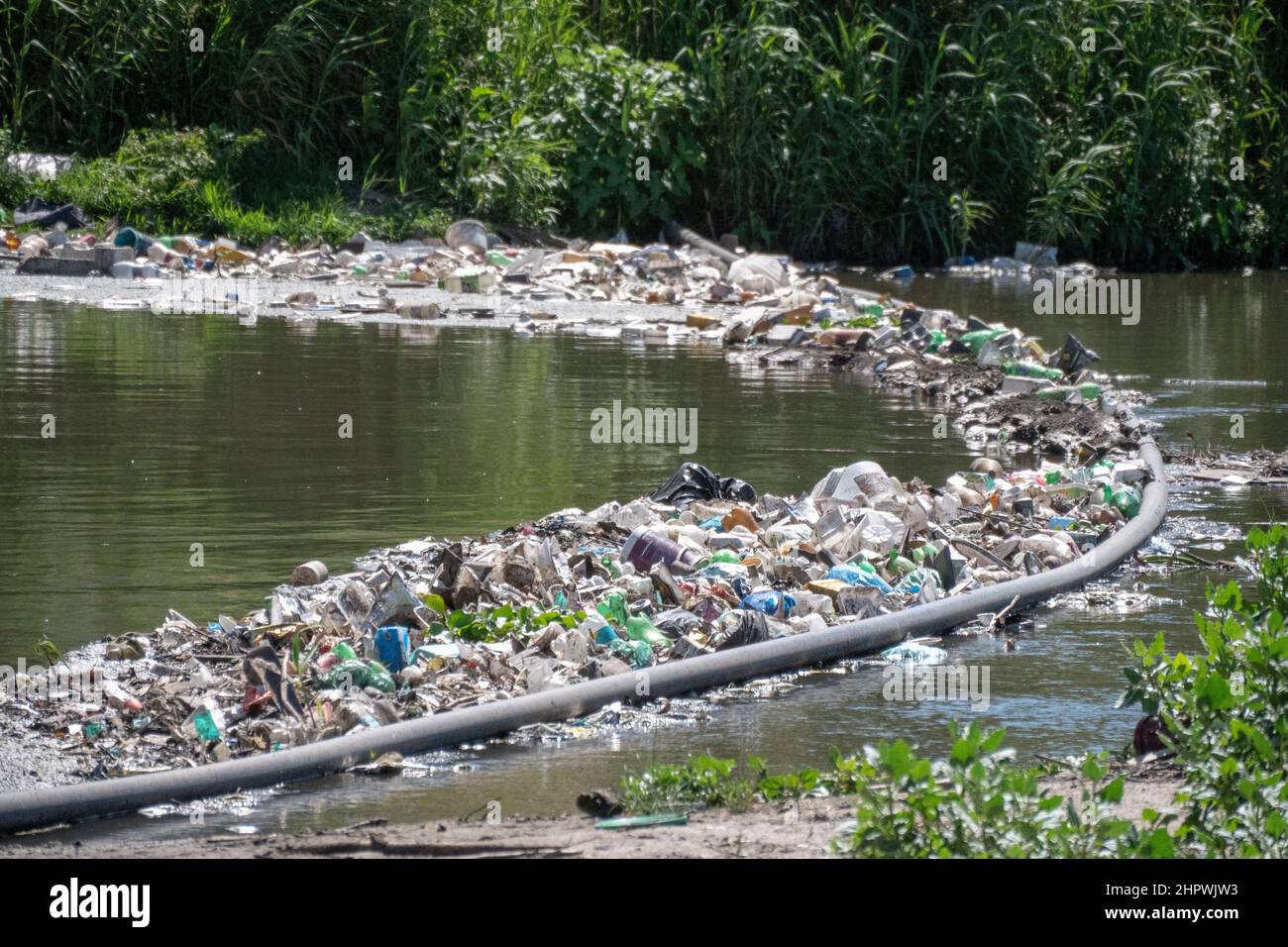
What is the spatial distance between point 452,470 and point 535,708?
4.37 m

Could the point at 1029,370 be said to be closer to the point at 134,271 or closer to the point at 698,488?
the point at 698,488

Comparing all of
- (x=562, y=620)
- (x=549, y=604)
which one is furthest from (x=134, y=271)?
(x=562, y=620)

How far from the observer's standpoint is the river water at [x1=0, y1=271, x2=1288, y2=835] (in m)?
5.85

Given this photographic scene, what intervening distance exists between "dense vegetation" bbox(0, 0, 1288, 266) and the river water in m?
6.48

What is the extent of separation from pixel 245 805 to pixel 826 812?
1.69 m

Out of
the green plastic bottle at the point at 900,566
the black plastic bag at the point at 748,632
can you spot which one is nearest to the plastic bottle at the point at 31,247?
the green plastic bottle at the point at 900,566

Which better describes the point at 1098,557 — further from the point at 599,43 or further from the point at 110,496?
the point at 599,43

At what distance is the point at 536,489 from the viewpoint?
952 cm

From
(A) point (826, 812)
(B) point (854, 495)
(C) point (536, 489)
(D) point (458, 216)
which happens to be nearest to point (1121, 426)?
(B) point (854, 495)

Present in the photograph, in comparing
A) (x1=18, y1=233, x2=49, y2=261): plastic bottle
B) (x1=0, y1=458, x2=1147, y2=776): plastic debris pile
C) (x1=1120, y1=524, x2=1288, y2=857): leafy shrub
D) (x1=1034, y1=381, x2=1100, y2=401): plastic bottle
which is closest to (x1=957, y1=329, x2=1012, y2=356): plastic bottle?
(x1=1034, y1=381, x2=1100, y2=401): plastic bottle

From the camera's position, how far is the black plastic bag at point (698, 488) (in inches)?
350

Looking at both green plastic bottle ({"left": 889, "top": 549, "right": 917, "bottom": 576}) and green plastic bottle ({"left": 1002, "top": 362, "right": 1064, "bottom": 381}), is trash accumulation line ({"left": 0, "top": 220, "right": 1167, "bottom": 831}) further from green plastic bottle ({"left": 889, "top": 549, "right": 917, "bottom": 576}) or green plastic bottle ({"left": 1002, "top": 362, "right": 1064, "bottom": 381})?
green plastic bottle ({"left": 1002, "top": 362, "right": 1064, "bottom": 381})

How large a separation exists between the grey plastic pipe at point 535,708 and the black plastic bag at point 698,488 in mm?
1828

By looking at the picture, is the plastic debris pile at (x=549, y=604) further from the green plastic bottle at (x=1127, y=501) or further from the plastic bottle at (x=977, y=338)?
the plastic bottle at (x=977, y=338)
